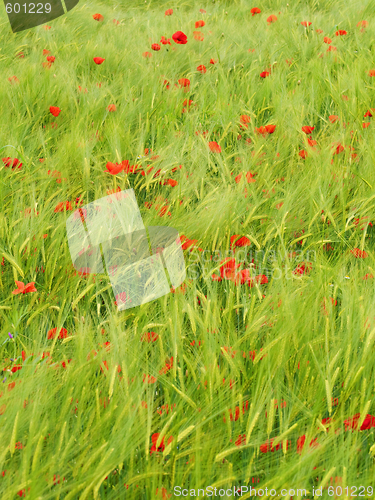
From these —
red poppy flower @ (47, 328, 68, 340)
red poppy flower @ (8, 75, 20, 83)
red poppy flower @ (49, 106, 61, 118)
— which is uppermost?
red poppy flower @ (8, 75, 20, 83)

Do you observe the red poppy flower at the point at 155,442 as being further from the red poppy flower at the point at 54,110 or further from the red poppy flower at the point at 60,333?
the red poppy flower at the point at 54,110

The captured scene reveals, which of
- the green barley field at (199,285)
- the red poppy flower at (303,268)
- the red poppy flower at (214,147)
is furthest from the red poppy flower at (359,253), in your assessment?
the red poppy flower at (214,147)

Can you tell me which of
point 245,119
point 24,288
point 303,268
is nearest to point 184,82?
point 245,119

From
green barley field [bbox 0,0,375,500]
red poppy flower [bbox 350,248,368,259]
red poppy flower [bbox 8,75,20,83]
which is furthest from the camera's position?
red poppy flower [bbox 8,75,20,83]

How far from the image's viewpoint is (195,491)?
64 centimetres

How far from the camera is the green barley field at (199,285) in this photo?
0.67 metres

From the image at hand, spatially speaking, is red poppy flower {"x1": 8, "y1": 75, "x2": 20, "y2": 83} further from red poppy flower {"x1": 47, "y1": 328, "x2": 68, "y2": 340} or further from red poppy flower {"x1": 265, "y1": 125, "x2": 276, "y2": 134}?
red poppy flower {"x1": 47, "y1": 328, "x2": 68, "y2": 340}

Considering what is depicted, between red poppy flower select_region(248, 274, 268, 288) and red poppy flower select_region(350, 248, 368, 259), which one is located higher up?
red poppy flower select_region(248, 274, 268, 288)
